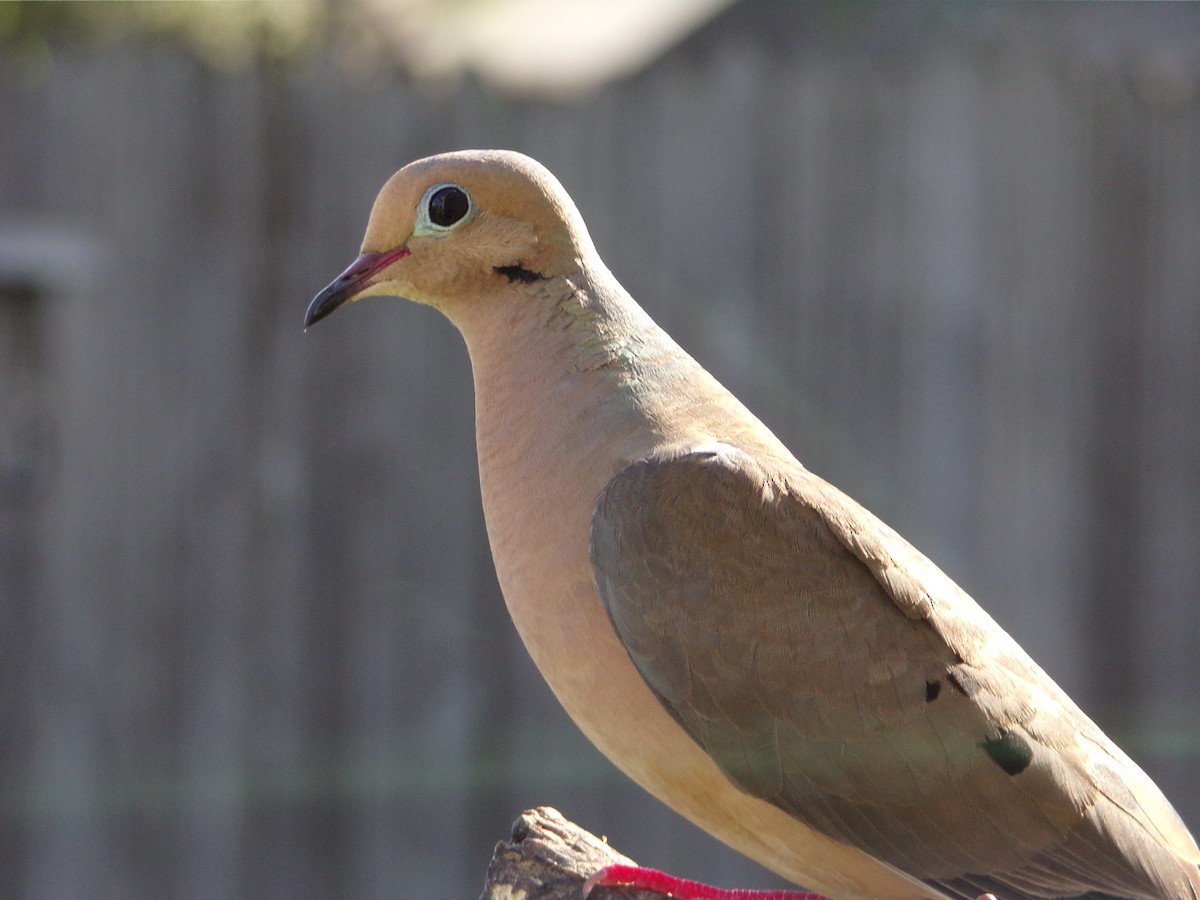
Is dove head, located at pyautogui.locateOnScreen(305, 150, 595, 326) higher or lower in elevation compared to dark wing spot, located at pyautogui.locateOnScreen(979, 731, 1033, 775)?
higher

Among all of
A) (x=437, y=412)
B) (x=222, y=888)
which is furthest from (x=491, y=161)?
(x=222, y=888)

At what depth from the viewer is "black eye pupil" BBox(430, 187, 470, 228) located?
3.04 metres

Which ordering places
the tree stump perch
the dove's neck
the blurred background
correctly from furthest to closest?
the blurred background
the tree stump perch
the dove's neck

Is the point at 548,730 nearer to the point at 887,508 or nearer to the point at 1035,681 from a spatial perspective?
the point at 887,508

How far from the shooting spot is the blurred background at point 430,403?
5.64 m

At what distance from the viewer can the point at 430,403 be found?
5840mm

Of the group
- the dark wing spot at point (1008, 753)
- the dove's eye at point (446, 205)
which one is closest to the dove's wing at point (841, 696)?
the dark wing spot at point (1008, 753)

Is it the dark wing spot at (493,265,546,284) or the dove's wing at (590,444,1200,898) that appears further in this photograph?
the dark wing spot at (493,265,546,284)

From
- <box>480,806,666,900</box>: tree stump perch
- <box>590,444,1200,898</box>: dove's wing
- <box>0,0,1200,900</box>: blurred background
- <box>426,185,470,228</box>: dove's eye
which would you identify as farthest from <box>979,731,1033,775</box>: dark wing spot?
<box>0,0,1200,900</box>: blurred background

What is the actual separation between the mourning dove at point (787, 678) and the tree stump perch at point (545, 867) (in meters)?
0.26

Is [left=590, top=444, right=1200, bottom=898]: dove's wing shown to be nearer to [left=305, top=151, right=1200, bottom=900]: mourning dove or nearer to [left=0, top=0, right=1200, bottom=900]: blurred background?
[left=305, top=151, right=1200, bottom=900]: mourning dove

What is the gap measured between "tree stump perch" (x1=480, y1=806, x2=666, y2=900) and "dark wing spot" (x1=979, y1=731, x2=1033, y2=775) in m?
0.70

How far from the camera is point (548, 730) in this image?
590cm

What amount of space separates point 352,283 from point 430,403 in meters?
2.75
